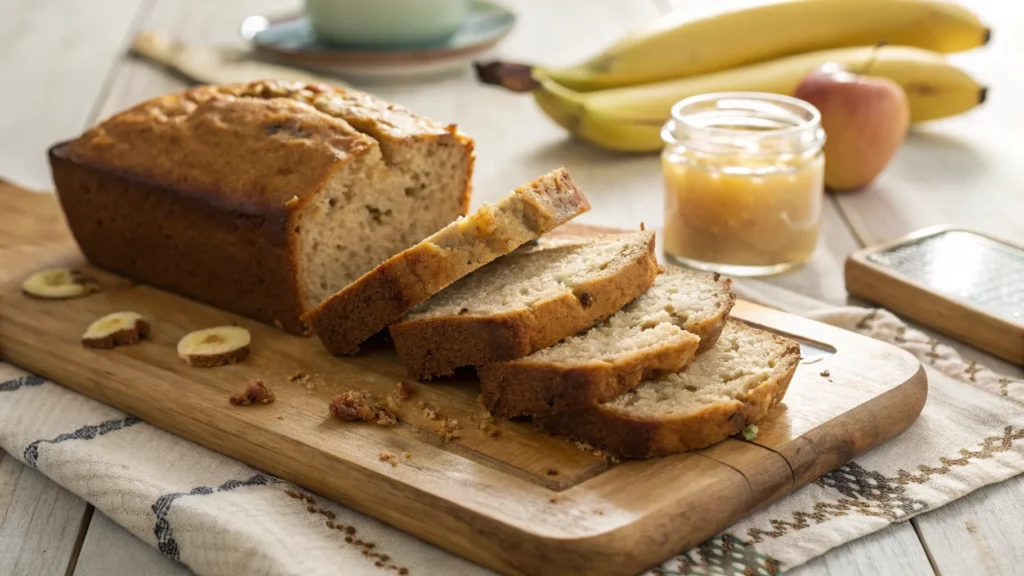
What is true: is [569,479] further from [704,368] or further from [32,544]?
[32,544]

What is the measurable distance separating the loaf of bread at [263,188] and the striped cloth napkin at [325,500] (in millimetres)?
630

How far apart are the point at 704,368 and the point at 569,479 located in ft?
1.81

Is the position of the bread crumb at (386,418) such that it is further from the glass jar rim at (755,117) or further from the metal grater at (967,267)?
the metal grater at (967,267)

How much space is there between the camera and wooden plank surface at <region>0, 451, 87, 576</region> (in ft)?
8.86

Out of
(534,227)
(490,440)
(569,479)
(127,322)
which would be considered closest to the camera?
(569,479)

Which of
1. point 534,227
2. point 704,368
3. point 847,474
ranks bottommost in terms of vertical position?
point 847,474

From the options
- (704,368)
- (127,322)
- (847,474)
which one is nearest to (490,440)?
(704,368)

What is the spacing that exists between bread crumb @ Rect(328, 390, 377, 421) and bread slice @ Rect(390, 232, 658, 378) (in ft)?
0.82

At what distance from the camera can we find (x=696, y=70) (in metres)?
5.45

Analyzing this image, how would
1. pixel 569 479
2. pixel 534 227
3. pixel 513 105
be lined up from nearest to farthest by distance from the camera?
pixel 569 479 → pixel 534 227 → pixel 513 105

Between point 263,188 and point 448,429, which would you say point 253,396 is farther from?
point 263,188

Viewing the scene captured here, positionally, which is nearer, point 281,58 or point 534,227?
point 534,227

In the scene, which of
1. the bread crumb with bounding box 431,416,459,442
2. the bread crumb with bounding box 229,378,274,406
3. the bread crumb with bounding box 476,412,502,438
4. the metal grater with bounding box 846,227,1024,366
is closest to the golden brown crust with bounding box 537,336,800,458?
the bread crumb with bounding box 476,412,502,438

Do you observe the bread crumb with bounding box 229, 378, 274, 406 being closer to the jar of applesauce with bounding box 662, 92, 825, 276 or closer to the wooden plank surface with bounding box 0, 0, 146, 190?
the jar of applesauce with bounding box 662, 92, 825, 276
